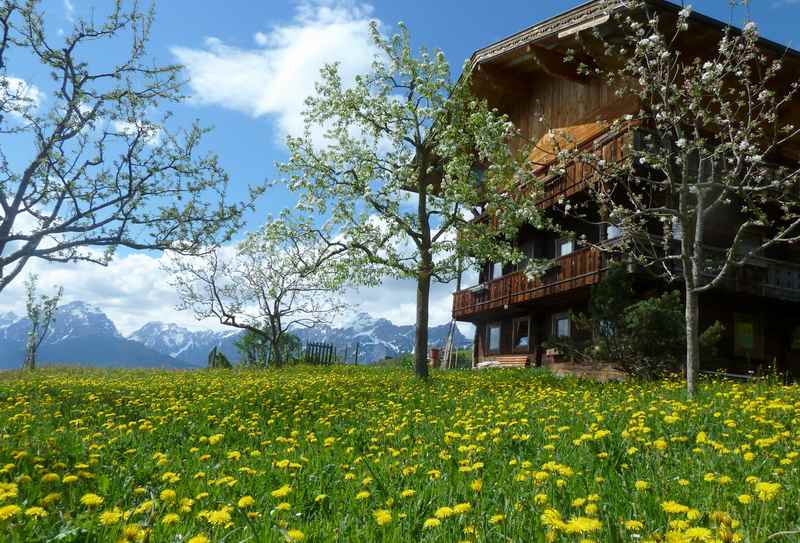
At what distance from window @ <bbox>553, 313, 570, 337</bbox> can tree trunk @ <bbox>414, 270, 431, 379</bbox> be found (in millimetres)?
7566

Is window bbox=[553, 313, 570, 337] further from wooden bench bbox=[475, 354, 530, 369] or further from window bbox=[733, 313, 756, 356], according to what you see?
window bbox=[733, 313, 756, 356]

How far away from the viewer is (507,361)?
2492 cm

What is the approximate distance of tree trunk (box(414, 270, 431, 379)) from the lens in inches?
615

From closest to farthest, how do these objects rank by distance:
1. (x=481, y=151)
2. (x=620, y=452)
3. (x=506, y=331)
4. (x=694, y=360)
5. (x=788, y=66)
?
1. (x=620, y=452)
2. (x=694, y=360)
3. (x=481, y=151)
4. (x=788, y=66)
5. (x=506, y=331)

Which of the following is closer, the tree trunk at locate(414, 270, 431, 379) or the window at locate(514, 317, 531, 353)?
the tree trunk at locate(414, 270, 431, 379)

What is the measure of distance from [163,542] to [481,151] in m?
14.9

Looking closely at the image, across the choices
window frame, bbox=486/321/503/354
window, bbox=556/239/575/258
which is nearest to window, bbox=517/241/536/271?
window, bbox=556/239/575/258

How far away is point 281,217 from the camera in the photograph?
16.7 meters

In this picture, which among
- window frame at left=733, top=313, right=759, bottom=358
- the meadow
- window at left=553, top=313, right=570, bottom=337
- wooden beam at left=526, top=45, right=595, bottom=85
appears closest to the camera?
the meadow

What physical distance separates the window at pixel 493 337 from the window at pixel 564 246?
216 inches

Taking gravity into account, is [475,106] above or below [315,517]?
above

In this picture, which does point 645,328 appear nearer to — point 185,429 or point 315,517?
point 185,429

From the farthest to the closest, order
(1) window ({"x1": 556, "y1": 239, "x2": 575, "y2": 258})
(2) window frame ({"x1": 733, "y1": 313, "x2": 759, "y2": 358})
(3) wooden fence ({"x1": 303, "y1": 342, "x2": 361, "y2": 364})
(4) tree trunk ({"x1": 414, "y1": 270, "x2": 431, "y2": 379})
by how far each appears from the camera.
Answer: (3) wooden fence ({"x1": 303, "y1": 342, "x2": 361, "y2": 364}) → (1) window ({"x1": 556, "y1": 239, "x2": 575, "y2": 258}) → (2) window frame ({"x1": 733, "y1": 313, "x2": 759, "y2": 358}) → (4) tree trunk ({"x1": 414, "y1": 270, "x2": 431, "y2": 379})

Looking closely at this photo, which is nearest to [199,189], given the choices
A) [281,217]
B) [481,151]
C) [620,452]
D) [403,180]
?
[281,217]
